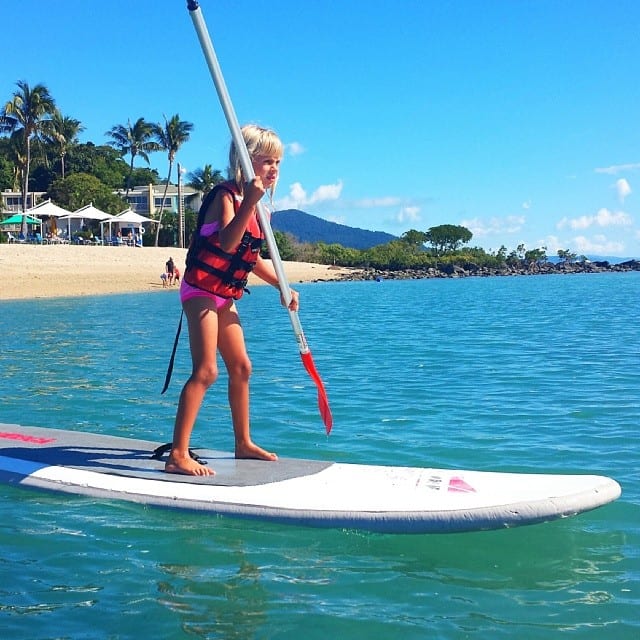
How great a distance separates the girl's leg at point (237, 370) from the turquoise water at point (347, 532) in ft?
2.85

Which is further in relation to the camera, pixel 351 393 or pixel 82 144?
pixel 82 144

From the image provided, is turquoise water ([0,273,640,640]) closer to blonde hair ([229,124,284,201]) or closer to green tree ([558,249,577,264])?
blonde hair ([229,124,284,201])

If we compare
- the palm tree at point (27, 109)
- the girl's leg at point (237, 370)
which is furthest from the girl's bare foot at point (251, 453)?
the palm tree at point (27, 109)

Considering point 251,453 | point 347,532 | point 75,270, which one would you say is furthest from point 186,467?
point 75,270

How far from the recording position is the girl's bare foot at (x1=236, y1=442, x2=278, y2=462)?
16.5ft

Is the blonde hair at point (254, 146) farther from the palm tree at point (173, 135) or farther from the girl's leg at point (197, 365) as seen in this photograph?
the palm tree at point (173, 135)

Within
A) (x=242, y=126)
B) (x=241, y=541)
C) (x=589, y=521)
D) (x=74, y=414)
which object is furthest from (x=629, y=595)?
(x=74, y=414)

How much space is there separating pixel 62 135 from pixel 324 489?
68.7m

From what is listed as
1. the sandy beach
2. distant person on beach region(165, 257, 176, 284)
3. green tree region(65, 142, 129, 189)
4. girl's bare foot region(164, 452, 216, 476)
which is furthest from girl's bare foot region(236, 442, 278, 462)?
green tree region(65, 142, 129, 189)

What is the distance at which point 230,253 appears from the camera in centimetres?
455

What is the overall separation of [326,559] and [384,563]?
279 mm

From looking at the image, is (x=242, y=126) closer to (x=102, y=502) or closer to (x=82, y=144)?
(x=102, y=502)

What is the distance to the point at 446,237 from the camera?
377 feet

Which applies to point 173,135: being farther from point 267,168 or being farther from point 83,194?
point 267,168
